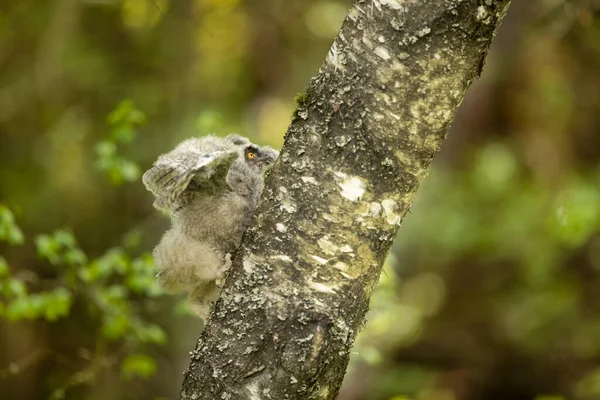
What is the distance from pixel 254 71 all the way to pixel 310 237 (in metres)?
7.41

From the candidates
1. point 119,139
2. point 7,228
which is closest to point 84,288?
point 7,228

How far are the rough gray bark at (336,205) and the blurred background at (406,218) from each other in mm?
4055

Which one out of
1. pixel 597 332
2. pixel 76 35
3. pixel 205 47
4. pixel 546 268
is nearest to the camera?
pixel 546 268

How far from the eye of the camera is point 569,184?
682 cm

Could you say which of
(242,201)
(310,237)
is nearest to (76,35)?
(242,201)

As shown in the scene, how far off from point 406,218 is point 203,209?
427 centimetres

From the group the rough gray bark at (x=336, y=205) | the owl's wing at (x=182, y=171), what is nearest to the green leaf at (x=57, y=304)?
the owl's wing at (x=182, y=171)

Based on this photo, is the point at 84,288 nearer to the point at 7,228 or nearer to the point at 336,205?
the point at 7,228

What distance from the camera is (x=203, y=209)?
8.91ft

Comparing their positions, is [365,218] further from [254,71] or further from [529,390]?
[254,71]

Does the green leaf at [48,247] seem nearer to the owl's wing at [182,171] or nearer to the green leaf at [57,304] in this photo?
the green leaf at [57,304]

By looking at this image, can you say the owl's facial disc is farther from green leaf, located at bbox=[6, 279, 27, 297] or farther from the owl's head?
green leaf, located at bbox=[6, 279, 27, 297]

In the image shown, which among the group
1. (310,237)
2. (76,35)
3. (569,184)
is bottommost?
(310,237)

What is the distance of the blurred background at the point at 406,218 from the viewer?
23.1 ft
